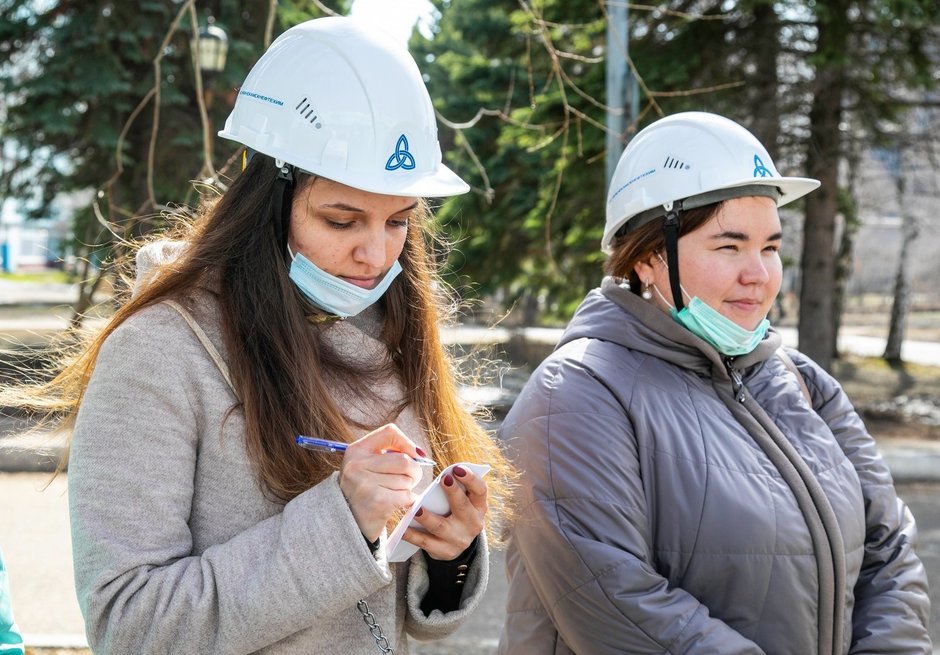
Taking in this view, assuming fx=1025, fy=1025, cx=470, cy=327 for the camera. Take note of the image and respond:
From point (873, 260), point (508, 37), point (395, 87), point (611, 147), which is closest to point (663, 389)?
point (395, 87)

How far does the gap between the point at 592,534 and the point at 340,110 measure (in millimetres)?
1108

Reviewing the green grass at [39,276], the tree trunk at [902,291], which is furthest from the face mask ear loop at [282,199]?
the green grass at [39,276]

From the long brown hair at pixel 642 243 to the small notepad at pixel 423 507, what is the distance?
1132mm

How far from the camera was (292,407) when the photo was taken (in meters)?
1.82

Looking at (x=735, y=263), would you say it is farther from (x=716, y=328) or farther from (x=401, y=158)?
(x=401, y=158)

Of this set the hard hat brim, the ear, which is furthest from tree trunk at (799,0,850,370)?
the ear

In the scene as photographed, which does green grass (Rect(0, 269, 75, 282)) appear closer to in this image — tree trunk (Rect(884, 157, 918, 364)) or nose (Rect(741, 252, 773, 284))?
tree trunk (Rect(884, 157, 918, 364))

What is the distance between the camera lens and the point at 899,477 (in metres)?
10.6

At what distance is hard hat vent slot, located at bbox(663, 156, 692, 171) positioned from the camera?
2.70 metres

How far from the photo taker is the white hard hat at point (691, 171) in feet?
8.80

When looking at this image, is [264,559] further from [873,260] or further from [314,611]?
[873,260]

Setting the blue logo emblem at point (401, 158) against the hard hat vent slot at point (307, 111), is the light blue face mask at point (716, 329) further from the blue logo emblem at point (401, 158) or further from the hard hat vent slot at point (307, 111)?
the hard hat vent slot at point (307, 111)

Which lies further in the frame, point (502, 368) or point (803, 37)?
point (803, 37)

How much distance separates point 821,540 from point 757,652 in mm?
317
